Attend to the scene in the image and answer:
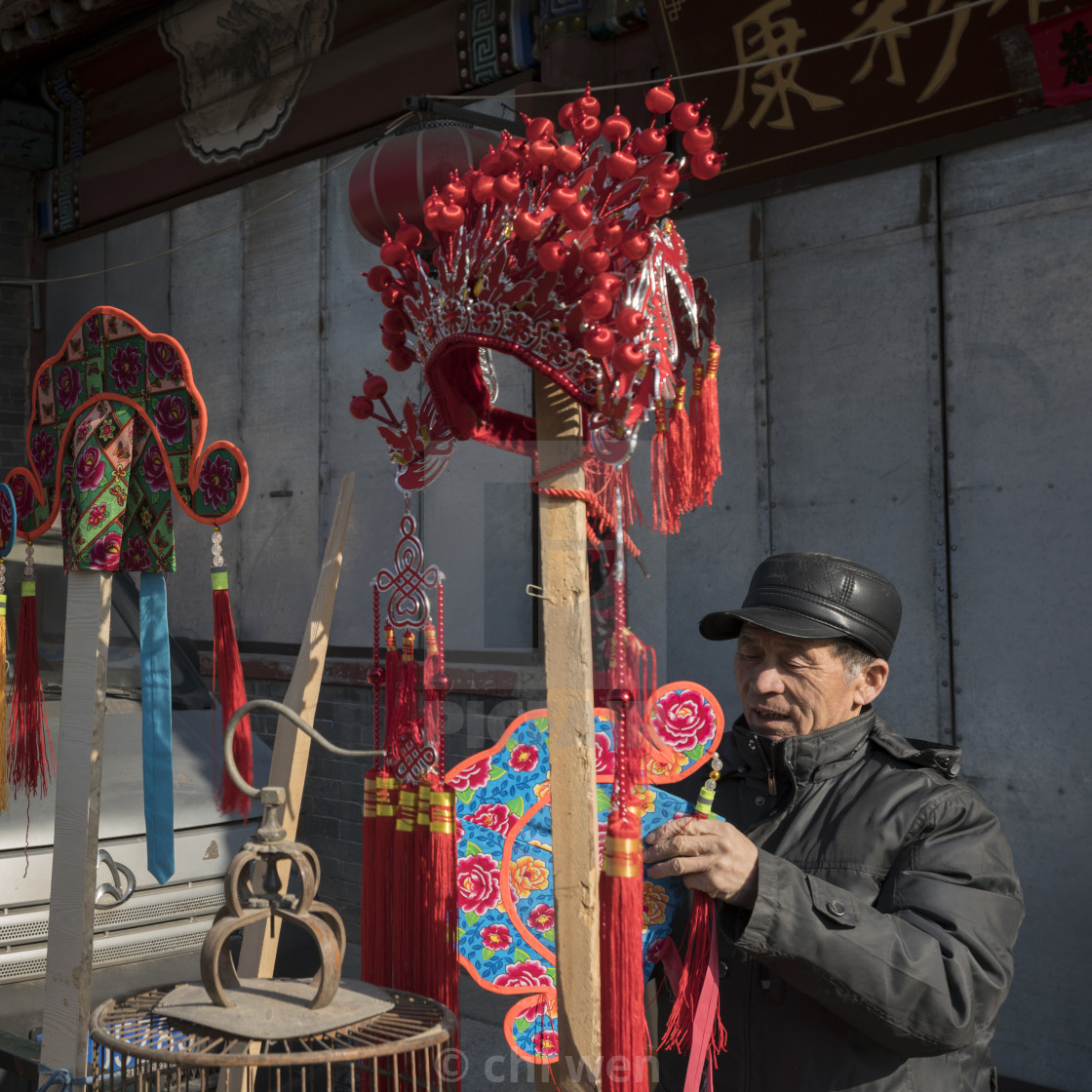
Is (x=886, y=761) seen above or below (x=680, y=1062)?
above

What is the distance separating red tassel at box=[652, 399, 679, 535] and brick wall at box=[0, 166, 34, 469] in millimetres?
6207

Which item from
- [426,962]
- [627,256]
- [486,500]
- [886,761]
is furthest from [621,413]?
[486,500]

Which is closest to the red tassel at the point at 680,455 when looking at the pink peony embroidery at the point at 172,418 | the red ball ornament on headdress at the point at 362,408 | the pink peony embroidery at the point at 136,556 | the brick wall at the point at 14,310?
the red ball ornament on headdress at the point at 362,408

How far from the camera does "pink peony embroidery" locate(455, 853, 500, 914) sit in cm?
185

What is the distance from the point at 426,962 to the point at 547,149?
1.26 metres

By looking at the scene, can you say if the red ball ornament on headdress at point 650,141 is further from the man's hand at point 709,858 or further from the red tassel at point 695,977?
the red tassel at point 695,977

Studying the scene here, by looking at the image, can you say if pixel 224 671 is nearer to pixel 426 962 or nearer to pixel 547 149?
pixel 426 962

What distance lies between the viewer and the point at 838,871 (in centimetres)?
156

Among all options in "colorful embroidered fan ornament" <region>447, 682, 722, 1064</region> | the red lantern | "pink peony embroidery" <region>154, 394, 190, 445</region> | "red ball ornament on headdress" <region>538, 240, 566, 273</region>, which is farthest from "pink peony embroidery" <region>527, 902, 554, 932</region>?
the red lantern

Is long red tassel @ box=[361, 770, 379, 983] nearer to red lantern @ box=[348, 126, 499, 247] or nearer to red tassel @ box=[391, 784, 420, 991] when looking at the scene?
red tassel @ box=[391, 784, 420, 991]

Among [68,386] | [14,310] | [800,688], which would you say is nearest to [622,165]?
[800,688]

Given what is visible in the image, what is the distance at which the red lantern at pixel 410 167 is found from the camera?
371 cm

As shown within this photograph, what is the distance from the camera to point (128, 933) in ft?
10.0

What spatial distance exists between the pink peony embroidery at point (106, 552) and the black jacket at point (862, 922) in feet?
4.16
